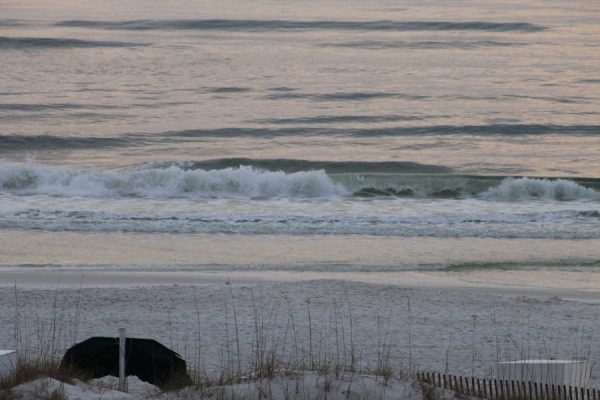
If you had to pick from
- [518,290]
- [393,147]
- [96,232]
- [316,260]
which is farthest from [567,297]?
[393,147]

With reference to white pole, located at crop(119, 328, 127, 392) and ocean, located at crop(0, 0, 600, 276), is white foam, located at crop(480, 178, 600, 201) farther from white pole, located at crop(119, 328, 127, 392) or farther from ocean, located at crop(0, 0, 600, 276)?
white pole, located at crop(119, 328, 127, 392)

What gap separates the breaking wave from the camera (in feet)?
71.4

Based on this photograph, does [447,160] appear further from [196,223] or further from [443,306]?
[443,306]

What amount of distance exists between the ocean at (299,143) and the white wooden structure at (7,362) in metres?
7.13

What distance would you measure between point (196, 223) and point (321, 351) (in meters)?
8.43

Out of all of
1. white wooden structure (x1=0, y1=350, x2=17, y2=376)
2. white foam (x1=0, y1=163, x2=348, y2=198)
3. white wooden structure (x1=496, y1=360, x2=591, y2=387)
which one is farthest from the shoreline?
white foam (x1=0, y1=163, x2=348, y2=198)

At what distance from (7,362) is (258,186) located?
1483 cm

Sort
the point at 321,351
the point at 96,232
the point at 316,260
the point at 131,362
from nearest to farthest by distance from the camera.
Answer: the point at 131,362
the point at 321,351
the point at 316,260
the point at 96,232

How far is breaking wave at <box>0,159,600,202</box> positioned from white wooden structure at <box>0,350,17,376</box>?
14034mm

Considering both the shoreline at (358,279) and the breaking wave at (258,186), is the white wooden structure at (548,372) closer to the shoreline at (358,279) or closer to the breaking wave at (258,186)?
the shoreline at (358,279)

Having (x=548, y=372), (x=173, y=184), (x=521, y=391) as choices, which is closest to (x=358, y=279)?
(x=548, y=372)

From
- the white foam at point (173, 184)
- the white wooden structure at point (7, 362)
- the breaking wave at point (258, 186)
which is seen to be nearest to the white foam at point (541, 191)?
the breaking wave at point (258, 186)

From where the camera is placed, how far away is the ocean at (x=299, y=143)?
16406 millimetres

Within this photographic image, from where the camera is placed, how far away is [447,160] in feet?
86.9
